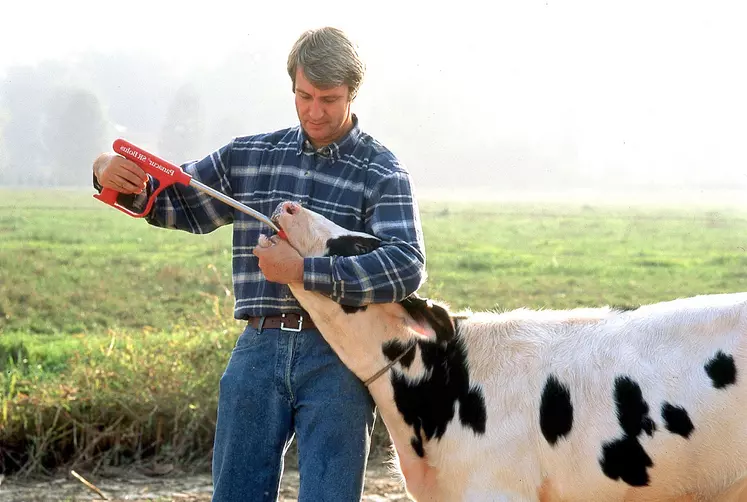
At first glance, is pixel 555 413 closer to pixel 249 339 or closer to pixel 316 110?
pixel 249 339

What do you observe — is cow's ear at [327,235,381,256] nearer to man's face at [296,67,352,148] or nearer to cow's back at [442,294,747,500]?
man's face at [296,67,352,148]

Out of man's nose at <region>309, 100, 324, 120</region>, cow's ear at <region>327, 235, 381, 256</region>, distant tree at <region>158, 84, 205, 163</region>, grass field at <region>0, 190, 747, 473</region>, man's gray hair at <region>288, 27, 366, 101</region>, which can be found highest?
distant tree at <region>158, 84, 205, 163</region>

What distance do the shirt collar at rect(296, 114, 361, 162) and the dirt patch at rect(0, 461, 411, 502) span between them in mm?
2976

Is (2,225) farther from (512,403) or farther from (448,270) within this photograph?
(512,403)

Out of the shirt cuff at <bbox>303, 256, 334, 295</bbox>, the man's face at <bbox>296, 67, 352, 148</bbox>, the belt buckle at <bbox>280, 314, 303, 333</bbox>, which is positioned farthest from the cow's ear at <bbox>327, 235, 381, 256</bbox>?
the man's face at <bbox>296, 67, 352, 148</bbox>

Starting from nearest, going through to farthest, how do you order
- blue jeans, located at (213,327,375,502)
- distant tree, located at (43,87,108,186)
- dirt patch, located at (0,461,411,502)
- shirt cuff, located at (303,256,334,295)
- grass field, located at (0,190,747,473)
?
shirt cuff, located at (303,256,334,295) → blue jeans, located at (213,327,375,502) → dirt patch, located at (0,461,411,502) → grass field, located at (0,190,747,473) → distant tree, located at (43,87,108,186)

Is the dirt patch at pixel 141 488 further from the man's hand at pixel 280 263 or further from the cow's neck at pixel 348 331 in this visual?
the man's hand at pixel 280 263

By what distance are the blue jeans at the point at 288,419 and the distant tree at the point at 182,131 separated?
19619 millimetres

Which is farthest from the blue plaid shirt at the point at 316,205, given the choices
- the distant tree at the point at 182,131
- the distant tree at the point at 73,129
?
the distant tree at the point at 73,129

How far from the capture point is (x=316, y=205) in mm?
3291

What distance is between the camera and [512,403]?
3.28 meters

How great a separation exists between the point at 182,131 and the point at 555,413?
20.8 m

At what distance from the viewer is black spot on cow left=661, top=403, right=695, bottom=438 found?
10.4ft

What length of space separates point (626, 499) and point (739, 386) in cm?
56
